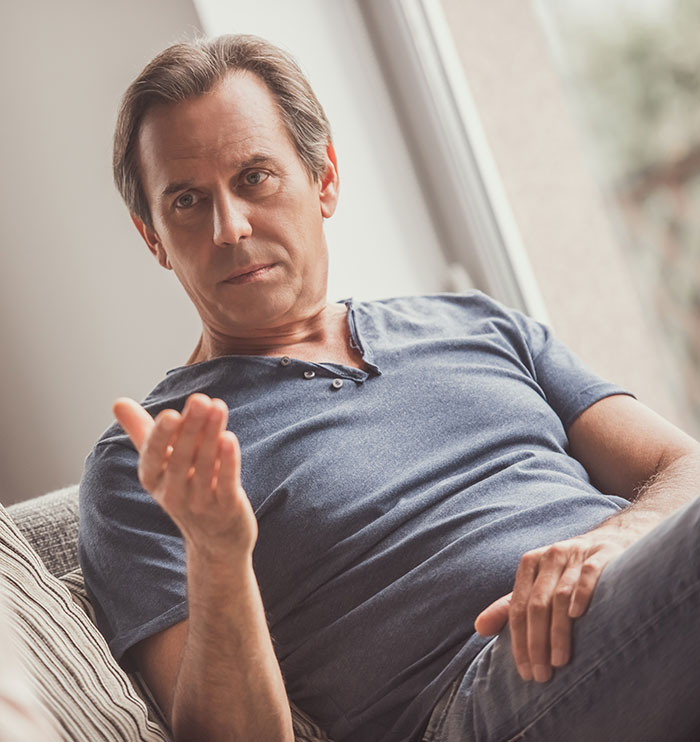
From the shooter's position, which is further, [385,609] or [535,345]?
[535,345]

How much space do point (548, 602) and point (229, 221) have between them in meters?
0.72

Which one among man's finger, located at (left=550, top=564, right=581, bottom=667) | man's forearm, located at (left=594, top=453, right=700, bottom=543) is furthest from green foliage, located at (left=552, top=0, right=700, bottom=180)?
man's finger, located at (left=550, top=564, right=581, bottom=667)

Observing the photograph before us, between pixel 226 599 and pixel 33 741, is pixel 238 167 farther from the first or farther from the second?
pixel 33 741

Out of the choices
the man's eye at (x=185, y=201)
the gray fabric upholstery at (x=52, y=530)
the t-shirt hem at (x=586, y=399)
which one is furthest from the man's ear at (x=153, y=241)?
the t-shirt hem at (x=586, y=399)

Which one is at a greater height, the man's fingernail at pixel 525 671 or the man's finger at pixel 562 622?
the man's finger at pixel 562 622

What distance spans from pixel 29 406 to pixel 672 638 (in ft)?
5.19

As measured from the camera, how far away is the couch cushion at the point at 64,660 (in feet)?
3.27

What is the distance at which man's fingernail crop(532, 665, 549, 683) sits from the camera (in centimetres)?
97

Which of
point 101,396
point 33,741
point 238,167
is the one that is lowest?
point 101,396

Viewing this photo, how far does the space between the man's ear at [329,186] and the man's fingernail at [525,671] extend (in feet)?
2.99

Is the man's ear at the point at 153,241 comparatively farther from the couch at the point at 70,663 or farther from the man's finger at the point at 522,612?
the man's finger at the point at 522,612

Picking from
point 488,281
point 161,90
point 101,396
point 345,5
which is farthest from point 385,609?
point 345,5

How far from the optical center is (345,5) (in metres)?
2.50

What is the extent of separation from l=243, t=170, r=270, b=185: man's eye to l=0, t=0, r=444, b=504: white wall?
77 centimetres
